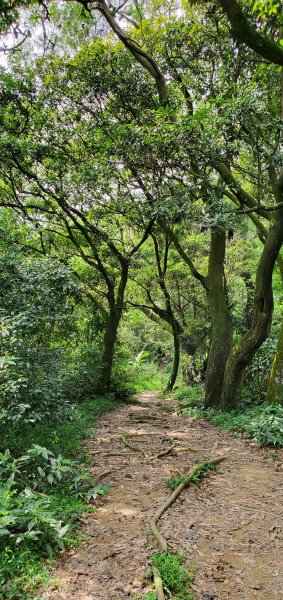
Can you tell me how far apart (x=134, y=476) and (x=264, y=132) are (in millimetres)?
5927

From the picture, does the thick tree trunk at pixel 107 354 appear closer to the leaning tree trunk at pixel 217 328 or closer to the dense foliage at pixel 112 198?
the dense foliage at pixel 112 198

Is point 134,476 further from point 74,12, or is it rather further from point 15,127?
point 74,12

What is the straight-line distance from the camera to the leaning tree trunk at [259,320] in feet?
25.7

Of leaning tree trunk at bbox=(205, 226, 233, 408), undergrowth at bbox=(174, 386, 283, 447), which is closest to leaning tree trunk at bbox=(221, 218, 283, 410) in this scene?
leaning tree trunk at bbox=(205, 226, 233, 408)

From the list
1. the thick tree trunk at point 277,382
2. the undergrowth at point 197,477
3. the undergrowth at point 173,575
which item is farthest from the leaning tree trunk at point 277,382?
the undergrowth at point 173,575

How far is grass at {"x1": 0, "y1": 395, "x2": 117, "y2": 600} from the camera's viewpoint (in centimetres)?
282

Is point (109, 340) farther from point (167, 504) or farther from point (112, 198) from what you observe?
point (167, 504)

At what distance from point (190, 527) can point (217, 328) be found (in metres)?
6.31

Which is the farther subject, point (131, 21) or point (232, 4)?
point (131, 21)

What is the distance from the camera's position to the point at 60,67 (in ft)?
28.7

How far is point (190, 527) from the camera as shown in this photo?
3781 millimetres

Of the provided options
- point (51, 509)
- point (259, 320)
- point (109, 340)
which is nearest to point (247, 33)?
point (51, 509)

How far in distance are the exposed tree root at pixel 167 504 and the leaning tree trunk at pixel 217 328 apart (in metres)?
3.77

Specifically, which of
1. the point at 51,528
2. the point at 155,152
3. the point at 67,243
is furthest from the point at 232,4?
the point at 67,243
